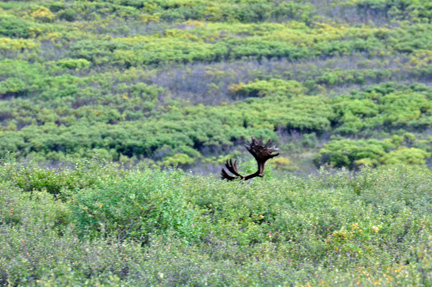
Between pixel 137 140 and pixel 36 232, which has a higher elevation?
pixel 36 232

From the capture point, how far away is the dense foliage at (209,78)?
2923 cm

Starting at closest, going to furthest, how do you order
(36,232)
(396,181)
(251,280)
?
(251,280)
(36,232)
(396,181)

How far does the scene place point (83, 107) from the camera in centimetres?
3362

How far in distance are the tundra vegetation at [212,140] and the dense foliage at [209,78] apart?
0.42 feet

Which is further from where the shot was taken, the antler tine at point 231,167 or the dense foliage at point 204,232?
the antler tine at point 231,167

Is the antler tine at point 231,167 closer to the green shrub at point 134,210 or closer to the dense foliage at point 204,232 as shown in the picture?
the dense foliage at point 204,232

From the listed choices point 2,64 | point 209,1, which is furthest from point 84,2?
point 2,64

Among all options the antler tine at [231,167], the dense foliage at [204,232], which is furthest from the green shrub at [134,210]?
the antler tine at [231,167]

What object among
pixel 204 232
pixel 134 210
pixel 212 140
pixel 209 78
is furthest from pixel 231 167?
pixel 209 78

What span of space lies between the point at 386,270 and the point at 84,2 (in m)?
47.1

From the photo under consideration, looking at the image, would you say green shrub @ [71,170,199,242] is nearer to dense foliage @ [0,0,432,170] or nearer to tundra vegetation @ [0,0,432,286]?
tundra vegetation @ [0,0,432,286]

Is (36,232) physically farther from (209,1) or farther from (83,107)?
(209,1)

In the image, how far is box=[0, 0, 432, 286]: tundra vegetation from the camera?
726 cm

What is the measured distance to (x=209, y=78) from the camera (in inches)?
1506
